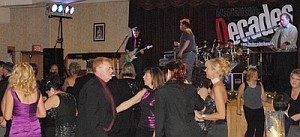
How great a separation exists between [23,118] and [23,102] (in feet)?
0.56

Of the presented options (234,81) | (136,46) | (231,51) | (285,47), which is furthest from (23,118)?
(285,47)

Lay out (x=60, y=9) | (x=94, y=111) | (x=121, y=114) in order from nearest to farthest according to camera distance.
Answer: (x=94, y=111) → (x=121, y=114) → (x=60, y=9)

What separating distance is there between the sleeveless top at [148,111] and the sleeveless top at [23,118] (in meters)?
1.17

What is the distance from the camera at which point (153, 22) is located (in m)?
16.5

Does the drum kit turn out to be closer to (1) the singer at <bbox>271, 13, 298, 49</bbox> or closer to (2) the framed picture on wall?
(1) the singer at <bbox>271, 13, 298, 49</bbox>

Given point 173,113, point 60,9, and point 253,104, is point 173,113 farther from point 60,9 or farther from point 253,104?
point 60,9

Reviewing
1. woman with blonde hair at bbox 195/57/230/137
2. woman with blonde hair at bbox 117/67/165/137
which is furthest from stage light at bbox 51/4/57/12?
woman with blonde hair at bbox 195/57/230/137

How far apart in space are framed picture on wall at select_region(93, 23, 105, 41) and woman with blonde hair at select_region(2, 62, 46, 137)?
1149cm

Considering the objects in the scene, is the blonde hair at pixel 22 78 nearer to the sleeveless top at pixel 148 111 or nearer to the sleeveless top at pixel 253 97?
the sleeveless top at pixel 148 111

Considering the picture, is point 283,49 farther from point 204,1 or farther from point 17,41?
point 17,41

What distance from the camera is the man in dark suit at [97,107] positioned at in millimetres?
5191

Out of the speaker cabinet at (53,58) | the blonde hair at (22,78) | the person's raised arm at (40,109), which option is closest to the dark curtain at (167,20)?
the speaker cabinet at (53,58)

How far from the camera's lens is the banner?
575 inches

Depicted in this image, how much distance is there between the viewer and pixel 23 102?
5520 mm
